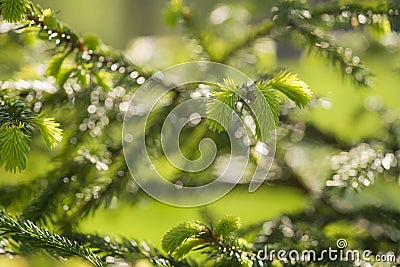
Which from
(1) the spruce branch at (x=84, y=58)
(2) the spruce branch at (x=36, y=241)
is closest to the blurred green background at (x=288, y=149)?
(1) the spruce branch at (x=84, y=58)

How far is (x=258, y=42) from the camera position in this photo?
629 mm

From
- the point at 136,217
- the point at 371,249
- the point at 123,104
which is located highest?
the point at 123,104

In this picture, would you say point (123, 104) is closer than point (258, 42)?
Yes

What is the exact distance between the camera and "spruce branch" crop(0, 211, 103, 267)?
35cm

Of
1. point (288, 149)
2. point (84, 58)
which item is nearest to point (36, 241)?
point (84, 58)

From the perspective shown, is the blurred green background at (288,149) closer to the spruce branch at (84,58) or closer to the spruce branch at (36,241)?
the spruce branch at (84,58)

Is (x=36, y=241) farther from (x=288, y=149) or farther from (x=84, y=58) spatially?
(x=288, y=149)

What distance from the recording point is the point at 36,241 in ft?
1.16

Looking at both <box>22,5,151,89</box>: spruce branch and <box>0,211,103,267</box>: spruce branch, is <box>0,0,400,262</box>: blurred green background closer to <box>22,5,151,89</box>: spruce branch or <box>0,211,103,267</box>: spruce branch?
<box>22,5,151,89</box>: spruce branch

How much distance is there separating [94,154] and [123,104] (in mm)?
58

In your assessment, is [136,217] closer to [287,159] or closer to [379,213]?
[287,159]

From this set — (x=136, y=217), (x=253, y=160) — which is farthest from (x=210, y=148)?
(x=136, y=217)

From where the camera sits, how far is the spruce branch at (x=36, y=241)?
35 centimetres

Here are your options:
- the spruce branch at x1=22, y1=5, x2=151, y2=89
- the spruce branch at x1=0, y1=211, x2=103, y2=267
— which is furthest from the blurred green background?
the spruce branch at x1=0, y1=211, x2=103, y2=267
